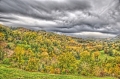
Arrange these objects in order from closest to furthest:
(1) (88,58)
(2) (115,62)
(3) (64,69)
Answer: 1. (3) (64,69)
2. (1) (88,58)
3. (2) (115,62)

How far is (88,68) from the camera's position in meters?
91.3

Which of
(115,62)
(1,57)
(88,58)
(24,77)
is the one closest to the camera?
(24,77)

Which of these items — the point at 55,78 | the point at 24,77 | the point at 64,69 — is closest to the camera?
the point at 24,77

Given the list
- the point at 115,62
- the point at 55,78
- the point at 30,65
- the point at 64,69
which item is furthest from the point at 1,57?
the point at 55,78

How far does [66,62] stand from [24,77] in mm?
51646

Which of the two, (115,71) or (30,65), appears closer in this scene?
(30,65)

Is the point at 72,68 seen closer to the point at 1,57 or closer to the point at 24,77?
the point at 24,77

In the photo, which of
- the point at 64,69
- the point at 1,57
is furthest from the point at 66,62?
the point at 1,57

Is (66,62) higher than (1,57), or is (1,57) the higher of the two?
(66,62)

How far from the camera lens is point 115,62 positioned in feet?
416

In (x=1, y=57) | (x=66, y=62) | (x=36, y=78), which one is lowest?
(x=1, y=57)

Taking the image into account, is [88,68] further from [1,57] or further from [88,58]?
[1,57]

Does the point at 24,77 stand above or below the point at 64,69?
above

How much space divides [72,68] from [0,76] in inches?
2248
